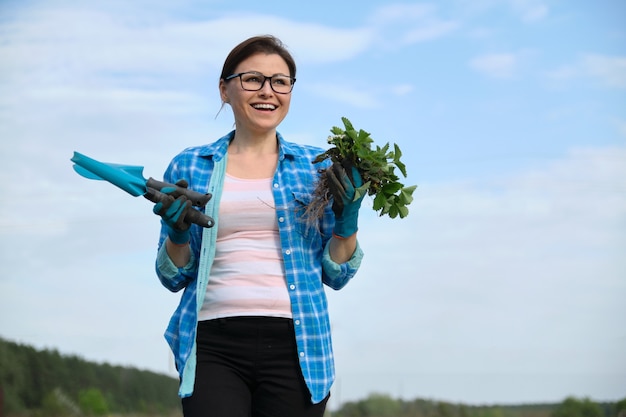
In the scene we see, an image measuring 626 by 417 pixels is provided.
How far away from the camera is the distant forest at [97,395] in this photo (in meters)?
9.80

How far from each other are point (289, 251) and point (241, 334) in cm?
32

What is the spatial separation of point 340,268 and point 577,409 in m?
7.26

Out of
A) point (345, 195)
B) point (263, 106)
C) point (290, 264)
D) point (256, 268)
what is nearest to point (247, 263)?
point (256, 268)

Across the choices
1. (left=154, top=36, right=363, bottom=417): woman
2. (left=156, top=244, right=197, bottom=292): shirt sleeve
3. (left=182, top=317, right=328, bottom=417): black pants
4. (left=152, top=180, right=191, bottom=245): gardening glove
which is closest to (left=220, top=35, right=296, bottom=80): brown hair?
(left=154, top=36, right=363, bottom=417): woman

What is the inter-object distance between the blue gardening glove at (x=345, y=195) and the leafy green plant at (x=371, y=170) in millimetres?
25

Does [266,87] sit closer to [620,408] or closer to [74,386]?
[620,408]

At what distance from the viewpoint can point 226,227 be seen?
310 cm

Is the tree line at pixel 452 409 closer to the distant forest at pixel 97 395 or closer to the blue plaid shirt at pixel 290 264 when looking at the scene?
the distant forest at pixel 97 395

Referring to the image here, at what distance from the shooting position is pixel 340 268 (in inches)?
125

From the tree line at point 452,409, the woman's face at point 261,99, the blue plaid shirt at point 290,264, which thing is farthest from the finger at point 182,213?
the tree line at point 452,409

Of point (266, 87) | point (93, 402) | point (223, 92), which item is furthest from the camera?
point (93, 402)

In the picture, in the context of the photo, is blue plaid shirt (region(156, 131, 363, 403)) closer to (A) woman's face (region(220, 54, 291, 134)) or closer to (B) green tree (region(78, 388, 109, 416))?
(A) woman's face (region(220, 54, 291, 134))

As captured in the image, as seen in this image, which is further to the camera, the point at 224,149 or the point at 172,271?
the point at 224,149

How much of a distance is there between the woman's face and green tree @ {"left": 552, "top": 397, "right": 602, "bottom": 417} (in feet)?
23.7
